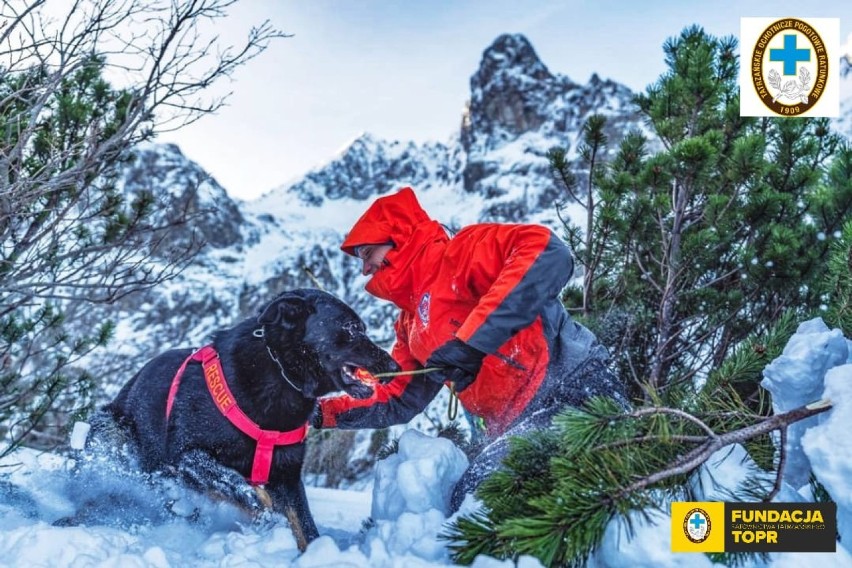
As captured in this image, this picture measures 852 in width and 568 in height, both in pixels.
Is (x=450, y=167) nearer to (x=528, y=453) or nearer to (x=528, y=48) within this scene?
(x=528, y=48)

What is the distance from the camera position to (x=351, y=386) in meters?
2.66

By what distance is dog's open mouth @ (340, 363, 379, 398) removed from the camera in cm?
266

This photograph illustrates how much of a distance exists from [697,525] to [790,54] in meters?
3.52

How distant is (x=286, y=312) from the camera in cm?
268

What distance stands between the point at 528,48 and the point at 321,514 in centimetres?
12122

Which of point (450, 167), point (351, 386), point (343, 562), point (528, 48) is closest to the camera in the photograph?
point (343, 562)

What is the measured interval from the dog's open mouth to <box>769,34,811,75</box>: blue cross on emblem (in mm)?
3378

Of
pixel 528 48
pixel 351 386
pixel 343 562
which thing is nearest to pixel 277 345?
pixel 351 386

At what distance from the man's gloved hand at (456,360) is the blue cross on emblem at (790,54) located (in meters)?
3.05

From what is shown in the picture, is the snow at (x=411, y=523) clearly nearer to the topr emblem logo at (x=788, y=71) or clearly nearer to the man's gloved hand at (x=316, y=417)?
the man's gloved hand at (x=316, y=417)

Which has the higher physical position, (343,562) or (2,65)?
(2,65)

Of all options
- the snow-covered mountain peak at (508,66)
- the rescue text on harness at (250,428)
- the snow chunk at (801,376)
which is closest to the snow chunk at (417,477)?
the rescue text on harness at (250,428)

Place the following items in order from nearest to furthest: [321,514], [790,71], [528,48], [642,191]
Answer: [321,514], [790,71], [642,191], [528,48]

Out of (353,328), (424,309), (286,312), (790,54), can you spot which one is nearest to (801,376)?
(424,309)
